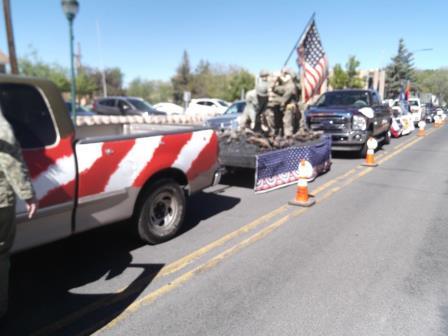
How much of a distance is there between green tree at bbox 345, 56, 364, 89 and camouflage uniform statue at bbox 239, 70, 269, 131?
44979 mm

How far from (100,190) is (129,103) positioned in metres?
17.5

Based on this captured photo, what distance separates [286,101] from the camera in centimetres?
903

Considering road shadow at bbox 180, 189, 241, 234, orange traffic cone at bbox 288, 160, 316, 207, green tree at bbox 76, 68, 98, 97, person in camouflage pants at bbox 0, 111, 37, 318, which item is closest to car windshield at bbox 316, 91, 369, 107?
orange traffic cone at bbox 288, 160, 316, 207

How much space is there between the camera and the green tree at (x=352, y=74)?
49.9m

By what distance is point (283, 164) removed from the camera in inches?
294

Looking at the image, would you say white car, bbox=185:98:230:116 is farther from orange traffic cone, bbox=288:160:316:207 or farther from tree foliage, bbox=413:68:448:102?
tree foliage, bbox=413:68:448:102

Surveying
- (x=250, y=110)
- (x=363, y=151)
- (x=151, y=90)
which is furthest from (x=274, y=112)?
(x=151, y=90)

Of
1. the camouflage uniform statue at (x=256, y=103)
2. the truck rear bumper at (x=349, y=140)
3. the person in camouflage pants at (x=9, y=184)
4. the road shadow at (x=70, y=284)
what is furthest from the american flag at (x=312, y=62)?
the person in camouflage pants at (x=9, y=184)

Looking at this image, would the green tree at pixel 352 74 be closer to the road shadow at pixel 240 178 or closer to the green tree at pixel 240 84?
the green tree at pixel 240 84

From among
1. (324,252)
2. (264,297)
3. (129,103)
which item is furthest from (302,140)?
(129,103)

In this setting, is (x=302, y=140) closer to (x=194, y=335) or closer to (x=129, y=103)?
(x=194, y=335)

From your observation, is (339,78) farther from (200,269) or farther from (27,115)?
(27,115)

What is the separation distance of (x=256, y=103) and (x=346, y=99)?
4.96 meters

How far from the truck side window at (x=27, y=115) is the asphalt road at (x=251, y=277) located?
4.60 ft
